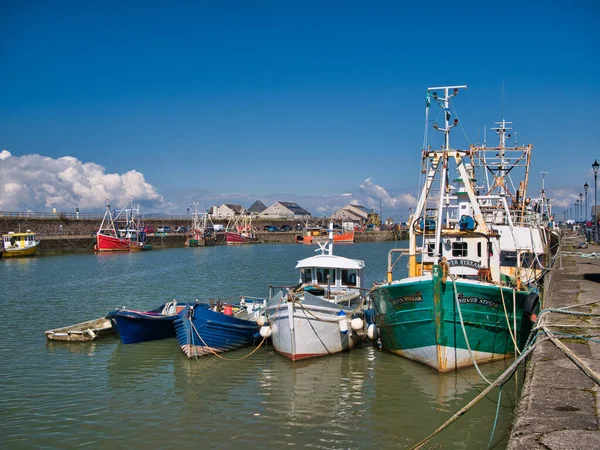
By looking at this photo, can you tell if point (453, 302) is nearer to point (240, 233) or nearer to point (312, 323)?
point (312, 323)

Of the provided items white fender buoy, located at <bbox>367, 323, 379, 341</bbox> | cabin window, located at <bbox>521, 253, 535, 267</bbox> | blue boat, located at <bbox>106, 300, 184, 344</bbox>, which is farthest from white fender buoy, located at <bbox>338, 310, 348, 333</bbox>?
cabin window, located at <bbox>521, 253, 535, 267</bbox>

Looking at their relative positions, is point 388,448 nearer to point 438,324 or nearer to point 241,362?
point 438,324

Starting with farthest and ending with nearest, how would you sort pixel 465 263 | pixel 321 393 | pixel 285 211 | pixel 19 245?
pixel 285 211
pixel 19 245
pixel 465 263
pixel 321 393

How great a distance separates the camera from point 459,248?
18.2m

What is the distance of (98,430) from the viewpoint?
1171 centimetres

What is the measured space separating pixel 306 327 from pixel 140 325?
6.34 meters

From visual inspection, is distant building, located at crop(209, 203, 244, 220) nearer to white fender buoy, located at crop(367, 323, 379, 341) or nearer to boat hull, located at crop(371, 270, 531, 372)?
white fender buoy, located at crop(367, 323, 379, 341)

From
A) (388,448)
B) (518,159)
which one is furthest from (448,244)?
(518,159)

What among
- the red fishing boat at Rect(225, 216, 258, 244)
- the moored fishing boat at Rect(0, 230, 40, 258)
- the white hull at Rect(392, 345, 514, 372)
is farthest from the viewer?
the red fishing boat at Rect(225, 216, 258, 244)

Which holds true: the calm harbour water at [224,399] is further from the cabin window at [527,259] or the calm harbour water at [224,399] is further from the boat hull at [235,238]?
the boat hull at [235,238]

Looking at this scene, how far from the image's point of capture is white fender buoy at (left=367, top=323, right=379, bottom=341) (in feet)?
60.5

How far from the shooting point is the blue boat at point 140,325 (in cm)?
1881

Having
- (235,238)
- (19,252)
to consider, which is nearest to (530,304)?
(19,252)

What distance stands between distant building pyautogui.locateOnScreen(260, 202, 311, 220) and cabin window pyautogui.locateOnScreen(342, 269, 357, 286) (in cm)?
12895
